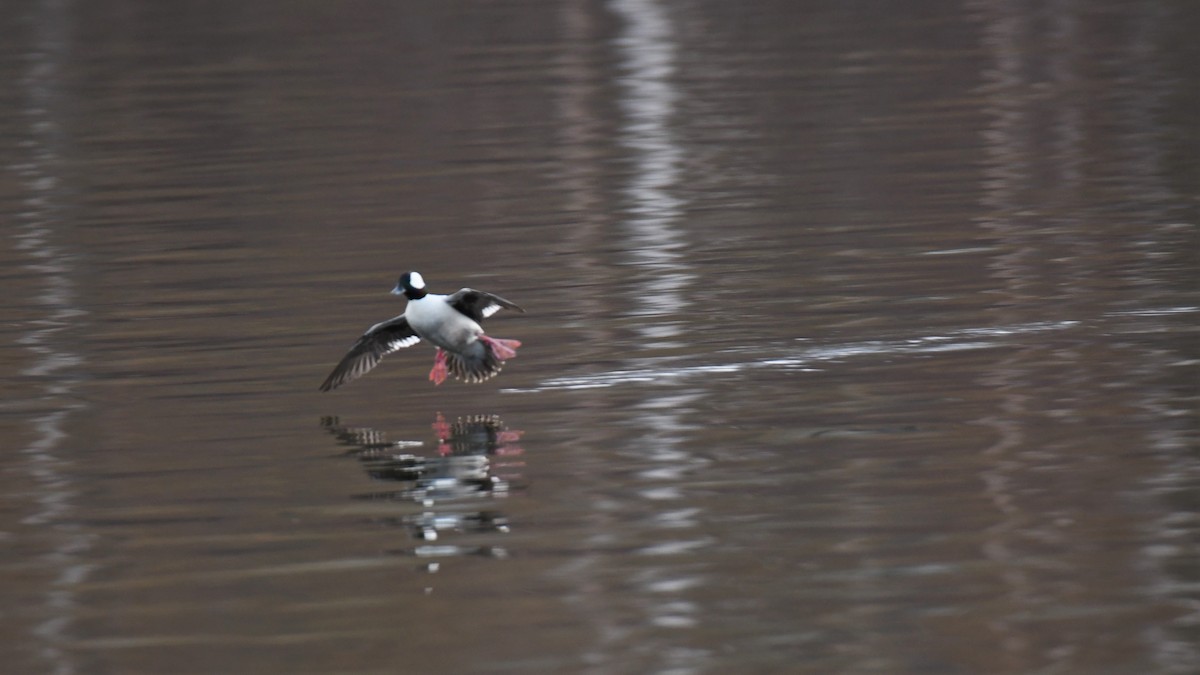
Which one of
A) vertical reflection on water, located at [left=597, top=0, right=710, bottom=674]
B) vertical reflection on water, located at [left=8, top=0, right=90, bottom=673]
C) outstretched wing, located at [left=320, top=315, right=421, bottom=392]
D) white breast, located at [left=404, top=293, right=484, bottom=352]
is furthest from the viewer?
outstretched wing, located at [left=320, top=315, right=421, bottom=392]

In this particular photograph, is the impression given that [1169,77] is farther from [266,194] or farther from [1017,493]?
[1017,493]

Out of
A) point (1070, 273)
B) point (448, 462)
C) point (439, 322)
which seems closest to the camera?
point (448, 462)

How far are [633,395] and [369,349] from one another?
1625mm

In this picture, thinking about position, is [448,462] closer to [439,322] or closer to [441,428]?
[441,428]

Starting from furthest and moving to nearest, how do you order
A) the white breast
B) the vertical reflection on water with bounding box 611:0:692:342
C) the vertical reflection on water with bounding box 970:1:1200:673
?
the vertical reflection on water with bounding box 611:0:692:342
the white breast
the vertical reflection on water with bounding box 970:1:1200:673

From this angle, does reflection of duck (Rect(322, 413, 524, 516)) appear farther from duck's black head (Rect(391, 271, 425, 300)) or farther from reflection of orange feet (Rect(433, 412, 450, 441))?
duck's black head (Rect(391, 271, 425, 300))

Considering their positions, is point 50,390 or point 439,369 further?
point 50,390

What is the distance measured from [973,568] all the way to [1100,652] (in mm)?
1036

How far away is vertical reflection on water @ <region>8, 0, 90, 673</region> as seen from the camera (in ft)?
27.7

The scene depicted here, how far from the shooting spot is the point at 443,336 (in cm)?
1129

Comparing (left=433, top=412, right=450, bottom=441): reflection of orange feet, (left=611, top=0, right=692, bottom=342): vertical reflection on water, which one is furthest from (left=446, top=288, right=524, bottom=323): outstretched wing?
(left=611, top=0, right=692, bottom=342): vertical reflection on water

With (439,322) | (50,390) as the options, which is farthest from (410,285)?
(50,390)

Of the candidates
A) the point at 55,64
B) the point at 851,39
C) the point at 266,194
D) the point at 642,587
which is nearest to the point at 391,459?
the point at 642,587

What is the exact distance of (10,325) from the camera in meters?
14.6
